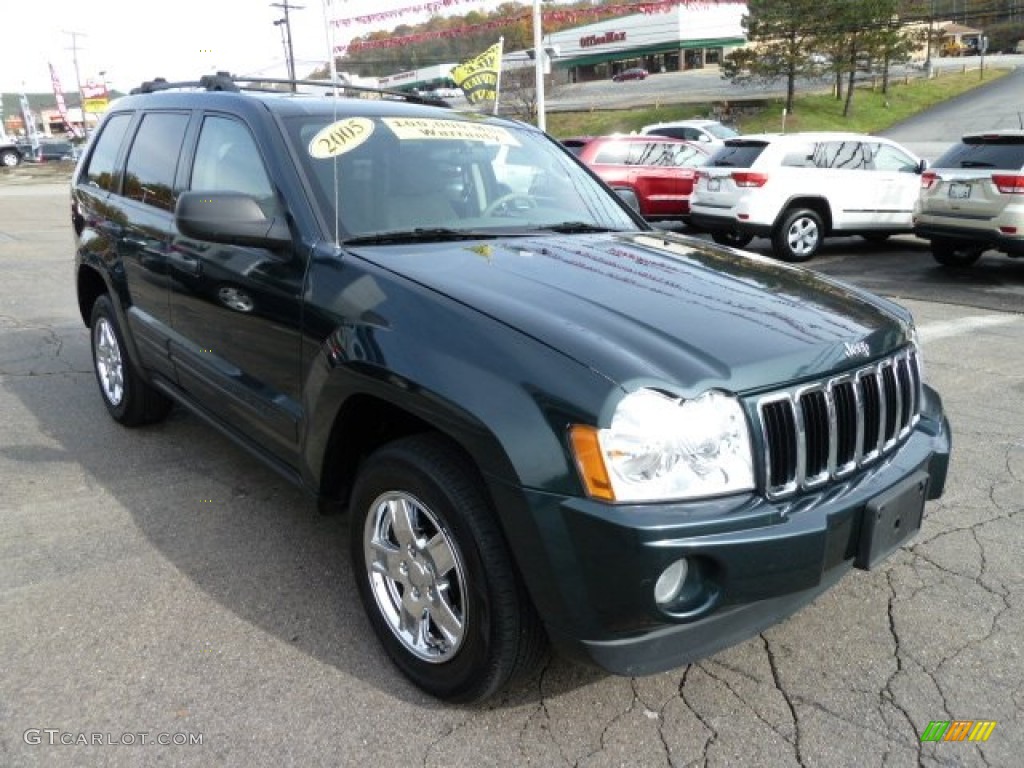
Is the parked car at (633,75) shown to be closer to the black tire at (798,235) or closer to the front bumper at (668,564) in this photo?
the black tire at (798,235)

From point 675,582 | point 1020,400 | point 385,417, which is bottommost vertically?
point 1020,400

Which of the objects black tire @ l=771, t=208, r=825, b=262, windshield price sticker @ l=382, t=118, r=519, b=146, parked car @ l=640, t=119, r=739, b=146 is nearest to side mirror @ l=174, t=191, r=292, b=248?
windshield price sticker @ l=382, t=118, r=519, b=146

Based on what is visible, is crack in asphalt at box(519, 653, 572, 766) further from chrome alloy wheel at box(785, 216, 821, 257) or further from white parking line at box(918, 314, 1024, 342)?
chrome alloy wheel at box(785, 216, 821, 257)

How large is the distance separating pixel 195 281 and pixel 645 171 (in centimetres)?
1201

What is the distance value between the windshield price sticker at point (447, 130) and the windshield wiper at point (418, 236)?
545 millimetres

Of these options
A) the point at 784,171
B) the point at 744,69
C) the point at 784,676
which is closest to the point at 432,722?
the point at 784,676

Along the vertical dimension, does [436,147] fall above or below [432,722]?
above

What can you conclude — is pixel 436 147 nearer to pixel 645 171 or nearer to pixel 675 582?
pixel 675 582

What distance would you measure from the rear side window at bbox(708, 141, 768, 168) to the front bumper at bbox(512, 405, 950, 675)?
413 inches

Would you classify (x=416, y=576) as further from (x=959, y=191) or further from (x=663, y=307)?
(x=959, y=191)

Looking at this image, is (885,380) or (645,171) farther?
(645,171)

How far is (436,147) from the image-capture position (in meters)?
3.48

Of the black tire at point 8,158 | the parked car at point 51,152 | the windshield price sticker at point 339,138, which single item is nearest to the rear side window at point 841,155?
the windshield price sticker at point 339,138

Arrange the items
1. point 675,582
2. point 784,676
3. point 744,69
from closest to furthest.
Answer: point 675,582
point 784,676
point 744,69
